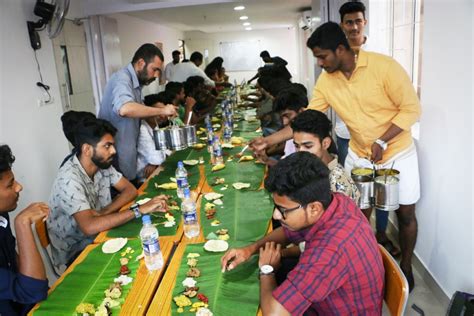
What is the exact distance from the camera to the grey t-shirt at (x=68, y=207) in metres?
1.70

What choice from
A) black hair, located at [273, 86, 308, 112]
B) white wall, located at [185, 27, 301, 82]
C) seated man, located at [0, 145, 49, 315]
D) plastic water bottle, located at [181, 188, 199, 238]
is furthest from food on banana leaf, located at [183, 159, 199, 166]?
white wall, located at [185, 27, 301, 82]

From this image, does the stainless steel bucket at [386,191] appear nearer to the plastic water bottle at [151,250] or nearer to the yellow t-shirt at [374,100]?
the yellow t-shirt at [374,100]

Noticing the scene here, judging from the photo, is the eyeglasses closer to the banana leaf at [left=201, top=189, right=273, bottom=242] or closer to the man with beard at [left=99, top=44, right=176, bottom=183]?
the banana leaf at [left=201, top=189, right=273, bottom=242]

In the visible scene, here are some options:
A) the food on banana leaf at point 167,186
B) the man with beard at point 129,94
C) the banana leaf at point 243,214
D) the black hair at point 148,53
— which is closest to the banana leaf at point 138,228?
the banana leaf at point 243,214

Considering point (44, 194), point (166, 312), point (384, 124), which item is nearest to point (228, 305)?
point (166, 312)

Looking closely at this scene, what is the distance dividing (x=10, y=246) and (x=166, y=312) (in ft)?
2.44

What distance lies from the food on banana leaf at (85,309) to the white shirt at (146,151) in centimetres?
166

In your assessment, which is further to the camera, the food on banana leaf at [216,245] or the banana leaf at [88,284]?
the food on banana leaf at [216,245]

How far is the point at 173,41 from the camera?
999 centimetres

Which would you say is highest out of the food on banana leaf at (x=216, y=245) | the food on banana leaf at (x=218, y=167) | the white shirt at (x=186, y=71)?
the white shirt at (x=186, y=71)

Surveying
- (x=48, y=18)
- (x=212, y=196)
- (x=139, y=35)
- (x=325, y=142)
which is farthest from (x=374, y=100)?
(x=139, y=35)

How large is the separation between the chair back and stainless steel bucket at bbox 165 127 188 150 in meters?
1.53

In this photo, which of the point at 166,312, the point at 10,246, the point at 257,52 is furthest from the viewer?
the point at 257,52

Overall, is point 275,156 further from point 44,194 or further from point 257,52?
point 257,52
